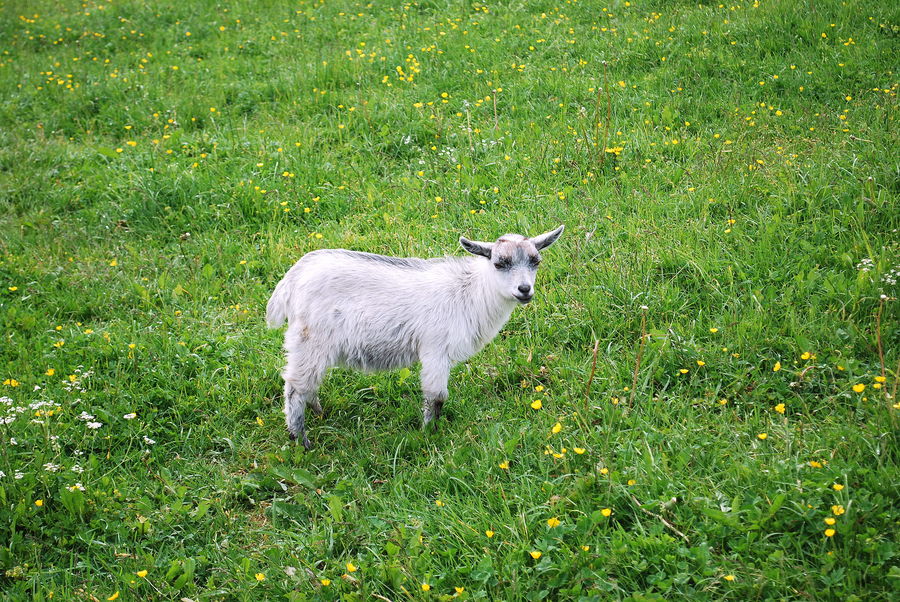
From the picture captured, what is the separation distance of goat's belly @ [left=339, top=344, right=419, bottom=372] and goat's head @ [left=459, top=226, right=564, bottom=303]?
34.6 inches

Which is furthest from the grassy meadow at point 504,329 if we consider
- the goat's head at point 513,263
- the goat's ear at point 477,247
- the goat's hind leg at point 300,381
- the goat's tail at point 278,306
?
the goat's ear at point 477,247

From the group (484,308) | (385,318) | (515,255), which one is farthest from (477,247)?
(385,318)

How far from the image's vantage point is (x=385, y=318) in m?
4.87

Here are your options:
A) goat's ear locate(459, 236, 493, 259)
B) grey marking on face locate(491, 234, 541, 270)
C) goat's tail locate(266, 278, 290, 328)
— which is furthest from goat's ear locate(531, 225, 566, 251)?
goat's tail locate(266, 278, 290, 328)

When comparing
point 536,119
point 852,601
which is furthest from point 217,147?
point 852,601

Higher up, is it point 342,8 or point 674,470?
point 342,8

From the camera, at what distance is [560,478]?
3.89 metres

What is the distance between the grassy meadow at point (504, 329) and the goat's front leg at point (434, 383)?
200 millimetres

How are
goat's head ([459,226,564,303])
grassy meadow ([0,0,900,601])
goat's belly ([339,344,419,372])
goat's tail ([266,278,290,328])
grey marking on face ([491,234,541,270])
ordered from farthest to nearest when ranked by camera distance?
goat's tail ([266,278,290,328]) < goat's belly ([339,344,419,372]) < grey marking on face ([491,234,541,270]) < goat's head ([459,226,564,303]) < grassy meadow ([0,0,900,601])

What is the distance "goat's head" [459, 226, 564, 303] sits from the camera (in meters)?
4.50

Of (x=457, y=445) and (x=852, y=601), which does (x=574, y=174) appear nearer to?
(x=457, y=445)

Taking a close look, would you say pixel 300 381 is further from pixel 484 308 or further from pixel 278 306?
pixel 484 308

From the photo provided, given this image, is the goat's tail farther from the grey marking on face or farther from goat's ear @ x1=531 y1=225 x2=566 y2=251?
goat's ear @ x1=531 y1=225 x2=566 y2=251

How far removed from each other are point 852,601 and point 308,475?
10.1 ft
